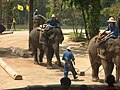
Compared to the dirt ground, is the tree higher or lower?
higher

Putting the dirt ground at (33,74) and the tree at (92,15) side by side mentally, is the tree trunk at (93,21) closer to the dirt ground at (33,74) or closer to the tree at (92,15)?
the tree at (92,15)

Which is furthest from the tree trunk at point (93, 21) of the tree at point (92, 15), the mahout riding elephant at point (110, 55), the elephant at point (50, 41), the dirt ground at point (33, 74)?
the mahout riding elephant at point (110, 55)

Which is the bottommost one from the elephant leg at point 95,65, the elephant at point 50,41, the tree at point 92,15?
the elephant leg at point 95,65

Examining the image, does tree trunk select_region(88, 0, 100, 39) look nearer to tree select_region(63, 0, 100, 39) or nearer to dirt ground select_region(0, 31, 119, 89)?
tree select_region(63, 0, 100, 39)

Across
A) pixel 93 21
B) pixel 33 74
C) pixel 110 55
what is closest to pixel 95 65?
pixel 110 55

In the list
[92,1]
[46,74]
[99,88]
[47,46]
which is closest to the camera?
[99,88]

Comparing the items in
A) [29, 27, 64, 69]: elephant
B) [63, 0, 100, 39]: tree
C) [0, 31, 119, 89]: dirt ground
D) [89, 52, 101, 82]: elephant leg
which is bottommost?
[0, 31, 119, 89]: dirt ground

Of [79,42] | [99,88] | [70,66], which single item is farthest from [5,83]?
[79,42]

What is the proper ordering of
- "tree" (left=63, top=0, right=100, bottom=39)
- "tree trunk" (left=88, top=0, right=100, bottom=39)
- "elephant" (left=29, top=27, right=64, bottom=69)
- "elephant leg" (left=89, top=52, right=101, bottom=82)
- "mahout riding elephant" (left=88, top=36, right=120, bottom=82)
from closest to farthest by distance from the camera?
"mahout riding elephant" (left=88, top=36, right=120, bottom=82) < "elephant leg" (left=89, top=52, right=101, bottom=82) < "elephant" (left=29, top=27, right=64, bottom=69) < "tree" (left=63, top=0, right=100, bottom=39) < "tree trunk" (left=88, top=0, right=100, bottom=39)

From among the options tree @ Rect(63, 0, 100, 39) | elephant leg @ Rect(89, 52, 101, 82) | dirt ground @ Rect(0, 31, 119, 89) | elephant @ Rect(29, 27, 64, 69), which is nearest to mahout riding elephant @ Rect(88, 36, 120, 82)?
elephant leg @ Rect(89, 52, 101, 82)

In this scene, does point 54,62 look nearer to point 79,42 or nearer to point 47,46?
point 47,46

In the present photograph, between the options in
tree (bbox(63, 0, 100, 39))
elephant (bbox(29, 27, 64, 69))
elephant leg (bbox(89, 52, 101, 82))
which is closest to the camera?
elephant leg (bbox(89, 52, 101, 82))

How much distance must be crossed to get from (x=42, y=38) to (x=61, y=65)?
136 cm

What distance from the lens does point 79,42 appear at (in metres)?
27.8
